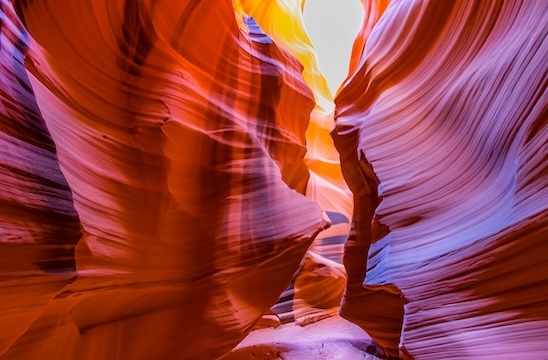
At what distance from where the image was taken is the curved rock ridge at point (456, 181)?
1.32m

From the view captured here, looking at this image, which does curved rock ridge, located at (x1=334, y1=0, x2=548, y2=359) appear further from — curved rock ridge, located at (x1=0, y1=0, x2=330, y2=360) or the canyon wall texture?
curved rock ridge, located at (x1=0, y1=0, x2=330, y2=360)

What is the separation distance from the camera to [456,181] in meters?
1.74

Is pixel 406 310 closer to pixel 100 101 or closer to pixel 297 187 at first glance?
pixel 100 101

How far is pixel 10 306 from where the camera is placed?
135 centimetres

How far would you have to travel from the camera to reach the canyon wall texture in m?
1.39

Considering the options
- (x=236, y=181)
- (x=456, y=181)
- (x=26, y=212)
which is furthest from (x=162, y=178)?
(x=456, y=181)

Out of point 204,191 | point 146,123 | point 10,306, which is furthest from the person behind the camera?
point 204,191

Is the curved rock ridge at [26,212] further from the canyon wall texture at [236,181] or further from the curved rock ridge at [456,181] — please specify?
the curved rock ridge at [456,181]

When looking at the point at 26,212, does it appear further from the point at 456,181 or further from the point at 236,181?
the point at 456,181

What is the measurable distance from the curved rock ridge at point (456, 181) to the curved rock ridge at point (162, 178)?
579 millimetres

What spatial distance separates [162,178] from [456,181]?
1.26 meters

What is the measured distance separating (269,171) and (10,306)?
60.4 inches

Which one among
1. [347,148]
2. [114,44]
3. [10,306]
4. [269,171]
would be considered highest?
[114,44]

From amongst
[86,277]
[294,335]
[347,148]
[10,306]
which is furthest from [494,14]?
[294,335]
